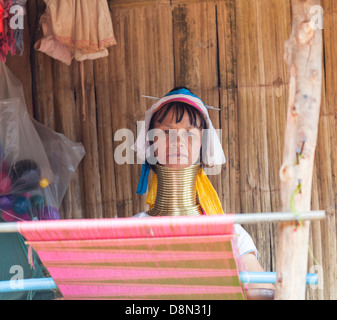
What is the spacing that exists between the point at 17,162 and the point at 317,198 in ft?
6.70

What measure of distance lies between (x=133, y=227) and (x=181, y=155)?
123 centimetres

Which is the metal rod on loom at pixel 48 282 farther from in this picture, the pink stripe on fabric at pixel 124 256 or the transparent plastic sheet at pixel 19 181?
the transparent plastic sheet at pixel 19 181

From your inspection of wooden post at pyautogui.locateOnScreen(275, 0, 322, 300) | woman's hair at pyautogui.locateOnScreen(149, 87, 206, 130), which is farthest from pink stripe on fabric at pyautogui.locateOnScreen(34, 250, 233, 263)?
woman's hair at pyautogui.locateOnScreen(149, 87, 206, 130)

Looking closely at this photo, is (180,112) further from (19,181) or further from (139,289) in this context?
(139,289)

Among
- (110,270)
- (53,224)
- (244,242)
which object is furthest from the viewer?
(244,242)

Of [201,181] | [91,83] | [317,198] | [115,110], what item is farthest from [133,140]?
[317,198]

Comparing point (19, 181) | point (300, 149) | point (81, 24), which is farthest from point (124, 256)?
point (81, 24)

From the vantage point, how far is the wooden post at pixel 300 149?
4.95 feet

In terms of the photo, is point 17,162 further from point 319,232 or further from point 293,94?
point 319,232

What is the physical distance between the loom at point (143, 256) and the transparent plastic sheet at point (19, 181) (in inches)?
39.7

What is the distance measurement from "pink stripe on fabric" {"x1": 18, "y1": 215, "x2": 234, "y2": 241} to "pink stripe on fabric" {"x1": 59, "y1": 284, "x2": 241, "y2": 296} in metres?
0.31

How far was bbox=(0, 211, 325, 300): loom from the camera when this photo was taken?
150cm

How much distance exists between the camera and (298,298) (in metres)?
1.53

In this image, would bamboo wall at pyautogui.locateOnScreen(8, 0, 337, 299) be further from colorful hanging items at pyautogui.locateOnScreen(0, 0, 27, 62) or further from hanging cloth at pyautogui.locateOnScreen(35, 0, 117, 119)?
colorful hanging items at pyautogui.locateOnScreen(0, 0, 27, 62)
